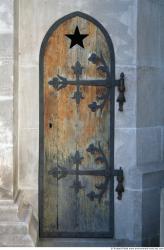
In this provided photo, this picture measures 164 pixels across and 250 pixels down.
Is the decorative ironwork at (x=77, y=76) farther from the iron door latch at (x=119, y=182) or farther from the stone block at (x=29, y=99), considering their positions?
the iron door latch at (x=119, y=182)

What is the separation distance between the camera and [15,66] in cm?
368

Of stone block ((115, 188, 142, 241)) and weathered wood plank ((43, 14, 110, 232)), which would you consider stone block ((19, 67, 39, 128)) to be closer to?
weathered wood plank ((43, 14, 110, 232))

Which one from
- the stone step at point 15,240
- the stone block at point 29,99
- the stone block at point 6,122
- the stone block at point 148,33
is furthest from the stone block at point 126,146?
the stone step at point 15,240

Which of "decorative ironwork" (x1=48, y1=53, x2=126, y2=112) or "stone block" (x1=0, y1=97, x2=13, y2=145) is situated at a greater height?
"decorative ironwork" (x1=48, y1=53, x2=126, y2=112)

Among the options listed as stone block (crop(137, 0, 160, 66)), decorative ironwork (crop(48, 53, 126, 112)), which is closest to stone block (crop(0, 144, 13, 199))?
decorative ironwork (crop(48, 53, 126, 112))

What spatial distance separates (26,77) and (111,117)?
77cm

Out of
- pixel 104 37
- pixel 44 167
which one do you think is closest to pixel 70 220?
pixel 44 167

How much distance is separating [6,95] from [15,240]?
1078mm

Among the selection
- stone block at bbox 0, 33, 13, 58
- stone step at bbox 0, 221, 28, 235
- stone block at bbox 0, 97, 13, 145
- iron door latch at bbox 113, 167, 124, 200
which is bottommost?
stone step at bbox 0, 221, 28, 235

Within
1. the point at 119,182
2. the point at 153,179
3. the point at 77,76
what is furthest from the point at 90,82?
the point at 153,179

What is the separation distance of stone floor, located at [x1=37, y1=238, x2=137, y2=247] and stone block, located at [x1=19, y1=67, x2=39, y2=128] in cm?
95

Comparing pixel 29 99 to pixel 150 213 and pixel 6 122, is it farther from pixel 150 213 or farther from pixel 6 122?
pixel 150 213

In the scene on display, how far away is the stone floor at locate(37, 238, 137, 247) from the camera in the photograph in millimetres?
3788

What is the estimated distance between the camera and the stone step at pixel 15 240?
11.0 feet
